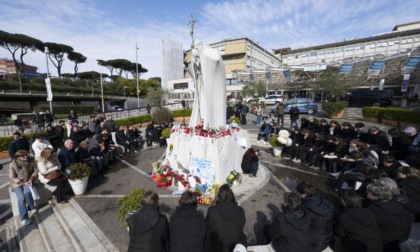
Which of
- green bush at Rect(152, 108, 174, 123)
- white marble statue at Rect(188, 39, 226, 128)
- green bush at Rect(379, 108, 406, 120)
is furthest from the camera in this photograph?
green bush at Rect(152, 108, 174, 123)

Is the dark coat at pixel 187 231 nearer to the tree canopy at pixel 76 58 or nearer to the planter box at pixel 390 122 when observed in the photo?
the planter box at pixel 390 122

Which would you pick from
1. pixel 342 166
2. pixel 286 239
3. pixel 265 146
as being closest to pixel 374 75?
pixel 265 146

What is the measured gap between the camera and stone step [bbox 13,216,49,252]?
4316mm

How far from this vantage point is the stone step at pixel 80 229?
4064mm

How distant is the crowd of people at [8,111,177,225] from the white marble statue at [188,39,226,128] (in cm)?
405

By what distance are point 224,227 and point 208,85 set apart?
476 centimetres

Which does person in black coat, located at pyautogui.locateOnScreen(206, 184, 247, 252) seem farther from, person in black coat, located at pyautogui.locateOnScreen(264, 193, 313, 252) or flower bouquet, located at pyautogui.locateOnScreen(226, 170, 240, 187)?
flower bouquet, located at pyautogui.locateOnScreen(226, 170, 240, 187)

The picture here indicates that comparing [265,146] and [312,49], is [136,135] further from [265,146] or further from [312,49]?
[312,49]

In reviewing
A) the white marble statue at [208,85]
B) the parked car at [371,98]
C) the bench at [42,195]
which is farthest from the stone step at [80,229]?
the parked car at [371,98]

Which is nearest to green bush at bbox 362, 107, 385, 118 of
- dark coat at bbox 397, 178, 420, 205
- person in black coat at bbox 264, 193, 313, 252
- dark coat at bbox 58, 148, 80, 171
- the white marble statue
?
dark coat at bbox 397, 178, 420, 205

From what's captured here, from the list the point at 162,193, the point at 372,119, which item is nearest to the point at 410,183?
A: the point at 162,193

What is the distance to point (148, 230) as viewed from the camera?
10.1 feet

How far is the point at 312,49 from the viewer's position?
60750mm

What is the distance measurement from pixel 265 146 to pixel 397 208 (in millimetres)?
8557
